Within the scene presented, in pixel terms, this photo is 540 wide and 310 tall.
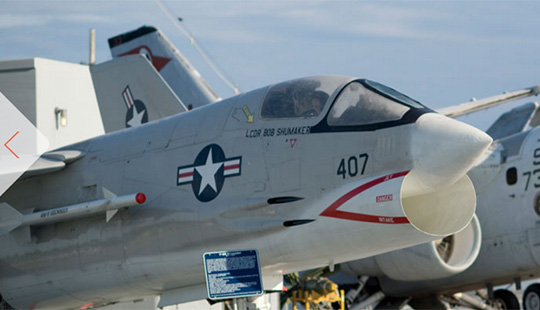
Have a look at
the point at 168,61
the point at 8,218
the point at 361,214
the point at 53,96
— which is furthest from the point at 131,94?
Answer: the point at 53,96

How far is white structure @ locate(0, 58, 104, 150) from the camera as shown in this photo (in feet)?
61.7

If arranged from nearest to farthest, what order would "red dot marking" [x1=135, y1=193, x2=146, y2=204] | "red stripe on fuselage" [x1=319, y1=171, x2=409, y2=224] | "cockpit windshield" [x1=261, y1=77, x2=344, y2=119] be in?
"red stripe on fuselage" [x1=319, y1=171, x2=409, y2=224]
"cockpit windshield" [x1=261, y1=77, x2=344, y2=119]
"red dot marking" [x1=135, y1=193, x2=146, y2=204]

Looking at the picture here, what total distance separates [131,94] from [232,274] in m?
5.45

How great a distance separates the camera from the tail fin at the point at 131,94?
40.2 ft

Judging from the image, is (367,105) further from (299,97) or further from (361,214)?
(361,214)

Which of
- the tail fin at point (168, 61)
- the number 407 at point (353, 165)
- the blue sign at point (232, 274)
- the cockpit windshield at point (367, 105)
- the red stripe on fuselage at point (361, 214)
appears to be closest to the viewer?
the red stripe on fuselage at point (361, 214)

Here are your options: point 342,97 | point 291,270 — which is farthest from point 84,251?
point 342,97

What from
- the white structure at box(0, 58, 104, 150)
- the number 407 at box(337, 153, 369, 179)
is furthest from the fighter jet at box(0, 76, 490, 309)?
the white structure at box(0, 58, 104, 150)

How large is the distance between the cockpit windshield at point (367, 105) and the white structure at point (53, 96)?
1228 centimetres

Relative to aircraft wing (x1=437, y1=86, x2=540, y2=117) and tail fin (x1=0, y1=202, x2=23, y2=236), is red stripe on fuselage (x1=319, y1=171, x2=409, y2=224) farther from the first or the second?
aircraft wing (x1=437, y1=86, x2=540, y2=117)

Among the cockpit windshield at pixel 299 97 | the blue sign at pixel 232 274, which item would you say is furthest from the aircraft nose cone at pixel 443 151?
the blue sign at pixel 232 274

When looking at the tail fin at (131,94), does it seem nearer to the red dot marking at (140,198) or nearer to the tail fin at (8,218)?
the tail fin at (8,218)

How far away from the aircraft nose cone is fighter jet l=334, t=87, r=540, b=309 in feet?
22.0

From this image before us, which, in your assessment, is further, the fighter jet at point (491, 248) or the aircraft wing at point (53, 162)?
the fighter jet at point (491, 248)
